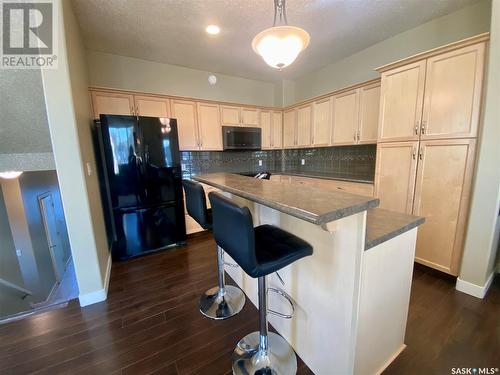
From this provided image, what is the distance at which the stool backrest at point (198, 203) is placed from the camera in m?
1.58

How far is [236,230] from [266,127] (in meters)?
3.57

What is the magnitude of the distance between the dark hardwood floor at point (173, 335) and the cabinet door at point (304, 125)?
268cm

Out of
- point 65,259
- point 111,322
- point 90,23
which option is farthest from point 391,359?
point 90,23

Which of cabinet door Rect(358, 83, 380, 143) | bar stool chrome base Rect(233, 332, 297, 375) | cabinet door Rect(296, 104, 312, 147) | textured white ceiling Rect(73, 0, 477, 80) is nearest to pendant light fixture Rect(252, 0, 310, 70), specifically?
textured white ceiling Rect(73, 0, 477, 80)

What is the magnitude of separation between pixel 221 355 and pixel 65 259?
111 inches

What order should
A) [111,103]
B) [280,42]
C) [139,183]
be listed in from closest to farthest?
1. [280,42]
2. [139,183]
3. [111,103]

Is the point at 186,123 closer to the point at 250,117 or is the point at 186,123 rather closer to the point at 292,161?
the point at 250,117

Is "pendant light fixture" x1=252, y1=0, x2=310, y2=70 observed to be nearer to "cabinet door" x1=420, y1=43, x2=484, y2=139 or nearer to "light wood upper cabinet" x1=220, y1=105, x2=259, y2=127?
"cabinet door" x1=420, y1=43, x2=484, y2=139

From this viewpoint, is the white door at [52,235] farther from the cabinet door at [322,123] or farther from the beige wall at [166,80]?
the cabinet door at [322,123]

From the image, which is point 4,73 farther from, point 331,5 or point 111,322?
point 331,5

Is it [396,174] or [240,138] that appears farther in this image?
[240,138]

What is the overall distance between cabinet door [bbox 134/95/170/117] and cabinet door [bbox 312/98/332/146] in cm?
249

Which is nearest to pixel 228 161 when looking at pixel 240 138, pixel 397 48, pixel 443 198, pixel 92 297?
pixel 240 138

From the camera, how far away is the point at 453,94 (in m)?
1.90
